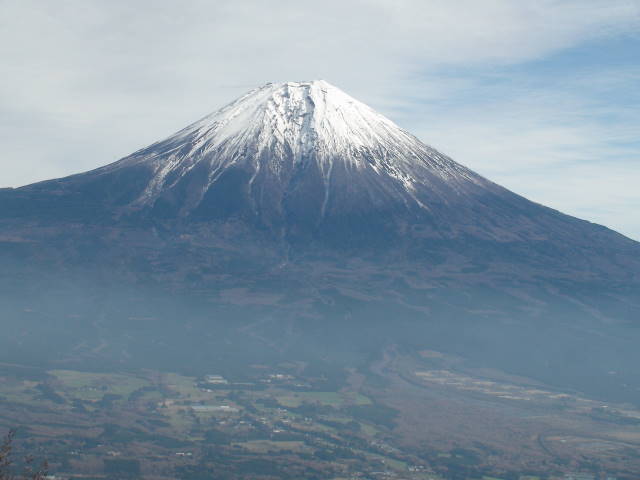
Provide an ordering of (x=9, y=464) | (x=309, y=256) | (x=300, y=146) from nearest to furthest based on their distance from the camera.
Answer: (x=9, y=464) < (x=309, y=256) < (x=300, y=146)

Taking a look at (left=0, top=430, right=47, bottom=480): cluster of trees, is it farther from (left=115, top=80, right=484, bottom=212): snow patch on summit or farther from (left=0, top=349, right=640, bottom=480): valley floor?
(left=115, top=80, right=484, bottom=212): snow patch on summit

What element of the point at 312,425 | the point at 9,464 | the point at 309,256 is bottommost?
the point at 312,425

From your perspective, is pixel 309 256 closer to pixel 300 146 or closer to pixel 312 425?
pixel 300 146

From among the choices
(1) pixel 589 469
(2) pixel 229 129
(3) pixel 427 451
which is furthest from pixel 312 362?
(2) pixel 229 129

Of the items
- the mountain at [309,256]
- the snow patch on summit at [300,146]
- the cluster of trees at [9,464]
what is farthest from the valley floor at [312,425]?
the snow patch on summit at [300,146]

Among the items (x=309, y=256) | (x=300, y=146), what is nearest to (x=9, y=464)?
(x=309, y=256)

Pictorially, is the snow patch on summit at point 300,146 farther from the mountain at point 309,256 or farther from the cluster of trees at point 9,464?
the cluster of trees at point 9,464

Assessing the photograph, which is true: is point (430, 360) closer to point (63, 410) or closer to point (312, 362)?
point (312, 362)

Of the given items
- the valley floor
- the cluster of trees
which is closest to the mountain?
the valley floor
